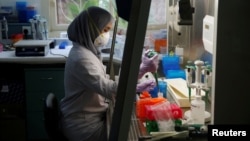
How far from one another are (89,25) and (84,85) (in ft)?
1.18

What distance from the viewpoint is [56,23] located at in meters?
3.75

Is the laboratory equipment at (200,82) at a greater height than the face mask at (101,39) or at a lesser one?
lesser

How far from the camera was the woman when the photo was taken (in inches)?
77.5

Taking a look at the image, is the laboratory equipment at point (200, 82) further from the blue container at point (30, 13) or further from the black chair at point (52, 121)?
the blue container at point (30, 13)

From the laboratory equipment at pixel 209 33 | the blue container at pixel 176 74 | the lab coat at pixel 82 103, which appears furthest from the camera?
the blue container at pixel 176 74

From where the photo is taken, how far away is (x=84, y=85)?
6.40 feet

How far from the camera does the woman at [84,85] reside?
1968 millimetres

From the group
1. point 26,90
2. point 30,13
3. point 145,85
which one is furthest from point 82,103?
point 30,13

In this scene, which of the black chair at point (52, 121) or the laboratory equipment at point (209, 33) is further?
the black chair at point (52, 121)

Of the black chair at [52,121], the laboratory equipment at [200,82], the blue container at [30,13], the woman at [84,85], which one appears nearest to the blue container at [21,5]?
the blue container at [30,13]

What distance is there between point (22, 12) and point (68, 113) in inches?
75.1

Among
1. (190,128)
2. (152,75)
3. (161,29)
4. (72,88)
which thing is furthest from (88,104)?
(161,29)

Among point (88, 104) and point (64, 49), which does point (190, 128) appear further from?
point (64, 49)

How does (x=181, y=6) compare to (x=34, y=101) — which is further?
(x=34, y=101)
